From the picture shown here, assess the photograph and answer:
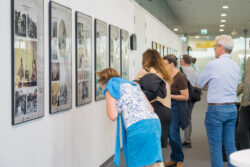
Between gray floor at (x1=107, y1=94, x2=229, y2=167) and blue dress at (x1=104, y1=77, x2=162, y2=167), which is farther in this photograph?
gray floor at (x1=107, y1=94, x2=229, y2=167)

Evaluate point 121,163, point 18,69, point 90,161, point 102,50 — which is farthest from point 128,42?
point 18,69

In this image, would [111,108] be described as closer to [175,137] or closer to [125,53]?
[175,137]

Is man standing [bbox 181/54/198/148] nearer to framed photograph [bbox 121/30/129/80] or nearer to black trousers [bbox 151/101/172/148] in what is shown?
framed photograph [bbox 121/30/129/80]

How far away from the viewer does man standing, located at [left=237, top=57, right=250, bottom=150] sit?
441 cm

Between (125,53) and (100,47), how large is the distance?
5.00ft

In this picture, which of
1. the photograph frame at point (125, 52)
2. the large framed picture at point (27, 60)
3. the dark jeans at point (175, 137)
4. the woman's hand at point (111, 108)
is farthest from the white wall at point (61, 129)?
the dark jeans at point (175, 137)

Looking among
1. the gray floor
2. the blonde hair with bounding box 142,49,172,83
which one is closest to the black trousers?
the blonde hair with bounding box 142,49,172,83

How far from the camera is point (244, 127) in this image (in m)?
4.71

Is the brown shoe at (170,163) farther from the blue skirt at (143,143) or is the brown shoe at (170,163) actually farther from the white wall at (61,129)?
the blue skirt at (143,143)

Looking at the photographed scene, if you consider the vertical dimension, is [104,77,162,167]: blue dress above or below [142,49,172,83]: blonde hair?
below

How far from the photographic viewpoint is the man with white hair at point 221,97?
374cm

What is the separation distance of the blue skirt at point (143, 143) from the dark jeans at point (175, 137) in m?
1.76

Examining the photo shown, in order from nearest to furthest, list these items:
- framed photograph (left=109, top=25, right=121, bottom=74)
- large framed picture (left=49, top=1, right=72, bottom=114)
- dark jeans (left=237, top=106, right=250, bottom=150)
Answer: large framed picture (left=49, top=1, right=72, bottom=114)
dark jeans (left=237, top=106, right=250, bottom=150)
framed photograph (left=109, top=25, right=121, bottom=74)

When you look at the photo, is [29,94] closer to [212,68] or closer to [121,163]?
[212,68]
